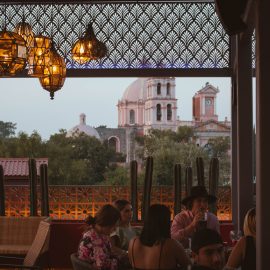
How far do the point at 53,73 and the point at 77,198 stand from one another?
3.18 m

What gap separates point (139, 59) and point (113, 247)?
4.07 metres

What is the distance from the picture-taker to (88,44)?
25.2ft

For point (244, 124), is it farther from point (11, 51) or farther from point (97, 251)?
point (97, 251)

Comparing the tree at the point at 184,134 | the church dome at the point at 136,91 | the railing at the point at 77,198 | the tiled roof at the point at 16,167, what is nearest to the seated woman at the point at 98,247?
the railing at the point at 77,198

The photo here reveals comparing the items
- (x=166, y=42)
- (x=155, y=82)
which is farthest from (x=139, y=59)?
(x=155, y=82)

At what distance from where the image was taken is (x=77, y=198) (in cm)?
1027

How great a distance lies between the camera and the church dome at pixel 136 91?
47.9 metres

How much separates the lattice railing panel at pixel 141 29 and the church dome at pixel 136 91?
125 ft

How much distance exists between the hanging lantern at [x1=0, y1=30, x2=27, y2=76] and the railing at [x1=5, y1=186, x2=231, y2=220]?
11.7ft

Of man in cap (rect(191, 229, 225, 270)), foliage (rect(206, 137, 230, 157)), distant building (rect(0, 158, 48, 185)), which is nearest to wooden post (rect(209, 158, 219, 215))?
distant building (rect(0, 158, 48, 185))

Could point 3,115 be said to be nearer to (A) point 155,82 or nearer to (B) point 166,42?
(A) point 155,82

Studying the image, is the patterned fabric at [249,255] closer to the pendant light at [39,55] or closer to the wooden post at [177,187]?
the pendant light at [39,55]

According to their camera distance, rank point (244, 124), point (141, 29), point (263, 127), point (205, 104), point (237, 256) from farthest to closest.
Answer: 1. point (205, 104)
2. point (141, 29)
3. point (244, 124)
4. point (237, 256)
5. point (263, 127)

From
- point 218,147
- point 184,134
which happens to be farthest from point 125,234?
point 184,134
